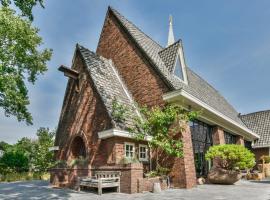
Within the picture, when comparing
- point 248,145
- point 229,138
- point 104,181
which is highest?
point 229,138

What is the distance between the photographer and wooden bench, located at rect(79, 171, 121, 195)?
1062 centimetres

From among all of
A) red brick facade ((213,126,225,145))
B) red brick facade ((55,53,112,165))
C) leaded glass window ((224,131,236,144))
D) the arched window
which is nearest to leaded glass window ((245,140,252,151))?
leaded glass window ((224,131,236,144))

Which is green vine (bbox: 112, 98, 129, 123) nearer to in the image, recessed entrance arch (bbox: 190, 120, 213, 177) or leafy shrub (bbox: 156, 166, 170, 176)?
leafy shrub (bbox: 156, 166, 170, 176)

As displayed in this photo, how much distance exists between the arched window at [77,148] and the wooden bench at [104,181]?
11.6 ft

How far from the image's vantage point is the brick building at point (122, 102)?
1260 cm

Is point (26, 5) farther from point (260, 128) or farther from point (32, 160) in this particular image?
point (260, 128)

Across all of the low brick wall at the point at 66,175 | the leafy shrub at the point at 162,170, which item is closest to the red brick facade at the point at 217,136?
the leafy shrub at the point at 162,170

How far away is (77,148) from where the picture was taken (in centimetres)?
1564

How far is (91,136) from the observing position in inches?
543

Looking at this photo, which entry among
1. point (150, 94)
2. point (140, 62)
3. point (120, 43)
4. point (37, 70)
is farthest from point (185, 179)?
point (37, 70)

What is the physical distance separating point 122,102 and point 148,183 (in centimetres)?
500

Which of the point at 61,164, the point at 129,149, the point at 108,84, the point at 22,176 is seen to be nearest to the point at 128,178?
the point at 129,149

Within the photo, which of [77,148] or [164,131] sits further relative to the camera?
[77,148]

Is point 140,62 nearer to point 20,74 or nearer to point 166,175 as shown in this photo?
point 166,175
